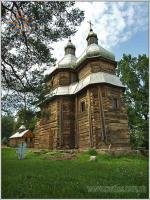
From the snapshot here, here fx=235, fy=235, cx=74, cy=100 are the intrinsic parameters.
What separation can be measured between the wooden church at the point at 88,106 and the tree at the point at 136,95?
415 cm

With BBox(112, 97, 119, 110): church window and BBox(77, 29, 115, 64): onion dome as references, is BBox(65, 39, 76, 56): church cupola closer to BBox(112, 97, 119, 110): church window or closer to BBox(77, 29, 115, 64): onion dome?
BBox(77, 29, 115, 64): onion dome

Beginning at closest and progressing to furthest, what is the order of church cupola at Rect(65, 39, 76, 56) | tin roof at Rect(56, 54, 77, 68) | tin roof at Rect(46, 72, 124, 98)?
1. tin roof at Rect(46, 72, 124, 98)
2. tin roof at Rect(56, 54, 77, 68)
3. church cupola at Rect(65, 39, 76, 56)

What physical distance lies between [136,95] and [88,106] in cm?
697

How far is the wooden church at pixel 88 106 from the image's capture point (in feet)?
54.7

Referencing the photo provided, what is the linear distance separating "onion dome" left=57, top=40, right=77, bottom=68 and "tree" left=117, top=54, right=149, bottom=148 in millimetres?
5164

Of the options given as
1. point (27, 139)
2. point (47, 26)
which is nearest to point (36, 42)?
point (47, 26)

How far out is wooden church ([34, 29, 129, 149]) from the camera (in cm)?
1667

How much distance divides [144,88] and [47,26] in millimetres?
15475

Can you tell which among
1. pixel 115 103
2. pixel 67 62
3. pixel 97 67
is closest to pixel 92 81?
pixel 97 67

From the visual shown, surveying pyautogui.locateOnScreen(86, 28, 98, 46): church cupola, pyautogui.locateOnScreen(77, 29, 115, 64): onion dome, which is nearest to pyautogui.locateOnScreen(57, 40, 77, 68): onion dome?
pyautogui.locateOnScreen(77, 29, 115, 64): onion dome

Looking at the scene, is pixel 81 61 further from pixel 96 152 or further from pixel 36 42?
pixel 36 42

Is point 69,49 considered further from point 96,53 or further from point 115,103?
point 115,103

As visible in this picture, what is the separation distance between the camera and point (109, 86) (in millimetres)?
17719

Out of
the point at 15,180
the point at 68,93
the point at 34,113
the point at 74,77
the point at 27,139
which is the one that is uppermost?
the point at 74,77
